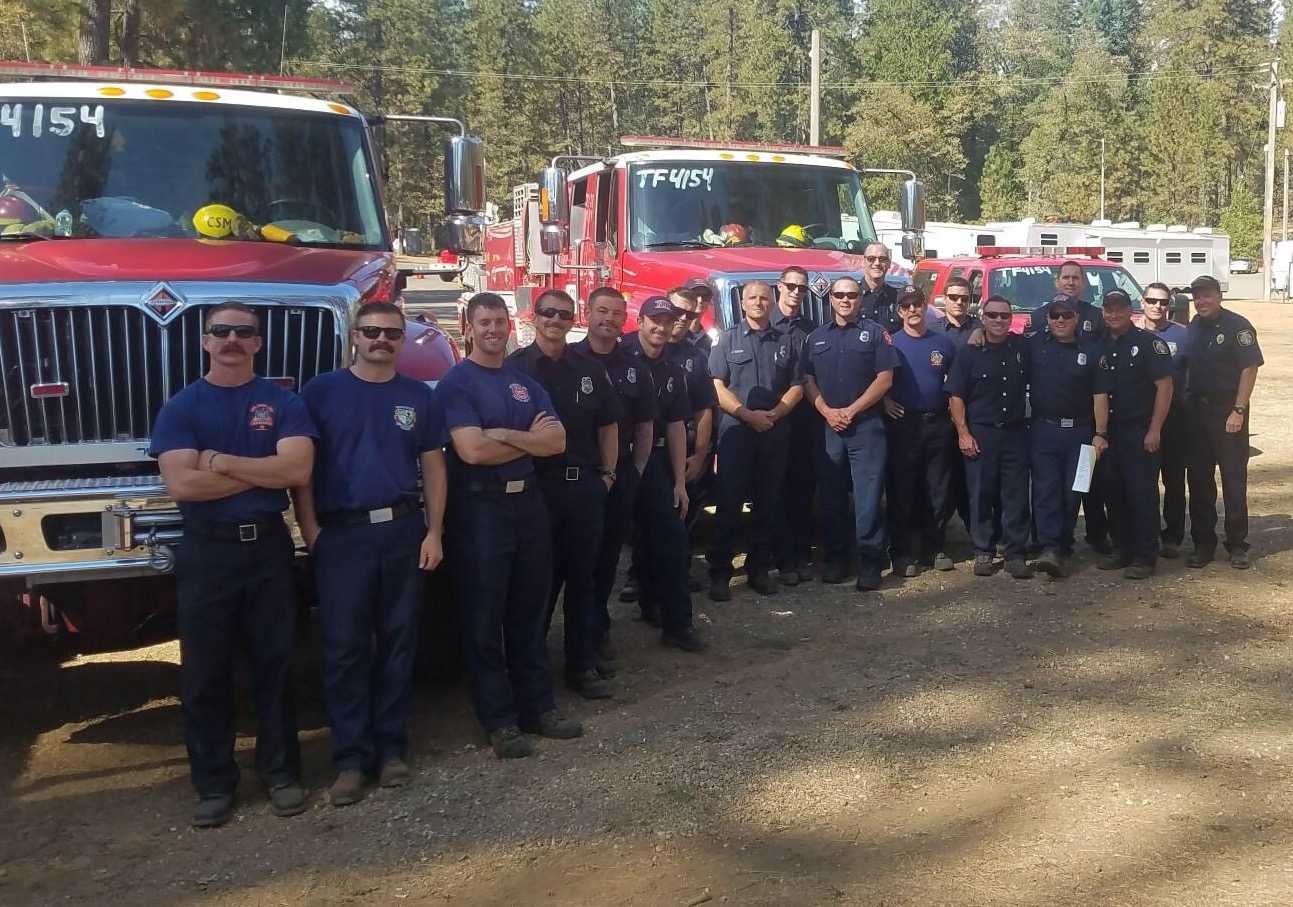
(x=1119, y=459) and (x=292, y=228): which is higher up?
(x=292, y=228)

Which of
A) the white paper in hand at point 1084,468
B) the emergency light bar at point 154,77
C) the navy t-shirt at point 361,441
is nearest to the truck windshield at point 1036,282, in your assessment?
the white paper in hand at point 1084,468

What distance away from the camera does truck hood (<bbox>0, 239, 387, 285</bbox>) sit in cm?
476

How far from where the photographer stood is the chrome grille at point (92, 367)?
4504 millimetres

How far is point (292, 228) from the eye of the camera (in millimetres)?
5895

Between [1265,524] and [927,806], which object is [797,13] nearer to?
[1265,524]

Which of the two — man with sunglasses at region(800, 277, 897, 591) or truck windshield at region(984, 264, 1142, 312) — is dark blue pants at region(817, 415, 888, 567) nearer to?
man with sunglasses at region(800, 277, 897, 591)

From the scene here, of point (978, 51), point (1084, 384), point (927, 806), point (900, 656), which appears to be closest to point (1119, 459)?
point (1084, 384)

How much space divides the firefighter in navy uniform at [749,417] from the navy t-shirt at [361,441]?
9.61 feet

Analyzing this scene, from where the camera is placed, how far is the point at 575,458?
5.36 m

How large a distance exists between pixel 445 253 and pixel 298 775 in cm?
333

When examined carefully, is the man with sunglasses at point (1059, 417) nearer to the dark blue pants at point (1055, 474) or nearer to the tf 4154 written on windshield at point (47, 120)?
the dark blue pants at point (1055, 474)

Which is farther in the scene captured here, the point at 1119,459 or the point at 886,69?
the point at 886,69

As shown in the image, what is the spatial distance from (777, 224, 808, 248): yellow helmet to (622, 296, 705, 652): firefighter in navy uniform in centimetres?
329

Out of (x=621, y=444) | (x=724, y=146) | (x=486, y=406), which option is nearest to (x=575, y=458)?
(x=621, y=444)
